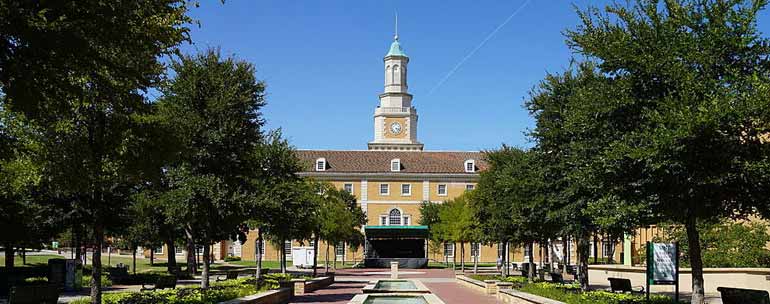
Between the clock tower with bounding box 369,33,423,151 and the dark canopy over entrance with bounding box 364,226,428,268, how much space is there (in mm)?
39163

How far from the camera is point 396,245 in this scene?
250 ft

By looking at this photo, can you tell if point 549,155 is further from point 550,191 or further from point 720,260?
point 720,260

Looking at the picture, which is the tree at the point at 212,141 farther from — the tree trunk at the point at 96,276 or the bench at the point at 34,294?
the tree trunk at the point at 96,276

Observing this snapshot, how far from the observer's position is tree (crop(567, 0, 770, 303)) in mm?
14195

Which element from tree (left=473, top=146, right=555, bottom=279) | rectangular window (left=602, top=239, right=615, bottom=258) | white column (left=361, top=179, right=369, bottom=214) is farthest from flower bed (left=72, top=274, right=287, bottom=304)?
white column (left=361, top=179, right=369, bottom=214)

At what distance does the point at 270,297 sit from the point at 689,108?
1263 centimetres

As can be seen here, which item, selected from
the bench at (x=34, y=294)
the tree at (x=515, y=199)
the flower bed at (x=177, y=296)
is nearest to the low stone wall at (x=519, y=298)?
the tree at (x=515, y=199)

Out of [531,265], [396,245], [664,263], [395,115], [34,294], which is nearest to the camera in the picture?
[34,294]

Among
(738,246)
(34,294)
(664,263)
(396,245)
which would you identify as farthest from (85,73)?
(396,245)

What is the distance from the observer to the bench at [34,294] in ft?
57.5

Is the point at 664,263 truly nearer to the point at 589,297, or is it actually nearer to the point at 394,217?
the point at 589,297

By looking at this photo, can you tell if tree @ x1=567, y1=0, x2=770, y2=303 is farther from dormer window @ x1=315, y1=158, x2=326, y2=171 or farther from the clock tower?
the clock tower

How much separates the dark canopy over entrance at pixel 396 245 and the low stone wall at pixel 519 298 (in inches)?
1606

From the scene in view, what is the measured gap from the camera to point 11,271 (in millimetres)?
29641
